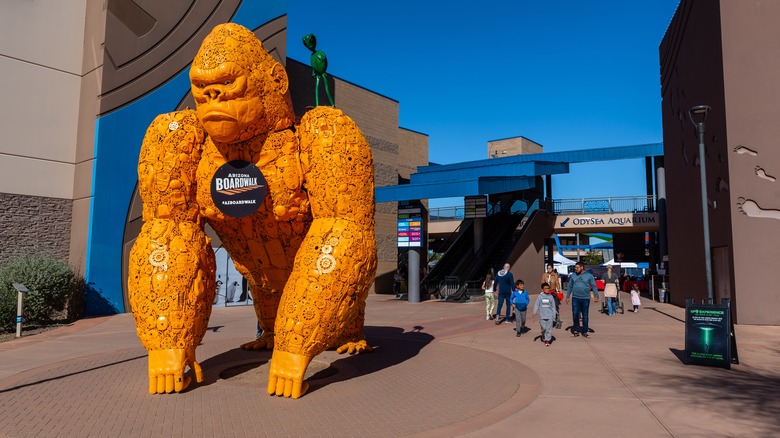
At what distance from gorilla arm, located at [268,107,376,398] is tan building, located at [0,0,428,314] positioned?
12.0 meters

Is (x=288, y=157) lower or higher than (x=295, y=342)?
higher

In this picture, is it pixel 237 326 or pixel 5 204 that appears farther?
pixel 5 204

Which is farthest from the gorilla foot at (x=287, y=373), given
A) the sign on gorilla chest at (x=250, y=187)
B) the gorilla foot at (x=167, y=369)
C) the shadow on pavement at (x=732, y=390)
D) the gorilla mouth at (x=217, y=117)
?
the shadow on pavement at (x=732, y=390)

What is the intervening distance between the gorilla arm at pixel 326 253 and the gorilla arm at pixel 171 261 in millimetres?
926

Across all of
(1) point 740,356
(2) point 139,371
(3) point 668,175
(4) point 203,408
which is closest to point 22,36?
(2) point 139,371

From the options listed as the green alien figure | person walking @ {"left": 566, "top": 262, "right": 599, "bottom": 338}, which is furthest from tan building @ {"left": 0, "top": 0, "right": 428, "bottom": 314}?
person walking @ {"left": 566, "top": 262, "right": 599, "bottom": 338}

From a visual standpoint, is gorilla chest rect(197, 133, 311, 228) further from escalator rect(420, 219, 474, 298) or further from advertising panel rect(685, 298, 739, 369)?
escalator rect(420, 219, 474, 298)

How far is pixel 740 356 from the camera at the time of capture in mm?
7727

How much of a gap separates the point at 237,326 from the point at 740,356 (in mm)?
10052

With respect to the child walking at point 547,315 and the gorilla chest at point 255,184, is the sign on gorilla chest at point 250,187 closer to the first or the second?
the gorilla chest at point 255,184

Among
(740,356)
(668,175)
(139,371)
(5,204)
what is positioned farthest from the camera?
(668,175)

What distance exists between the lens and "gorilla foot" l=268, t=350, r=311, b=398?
16.1ft

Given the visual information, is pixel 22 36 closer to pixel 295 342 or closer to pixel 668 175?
pixel 295 342

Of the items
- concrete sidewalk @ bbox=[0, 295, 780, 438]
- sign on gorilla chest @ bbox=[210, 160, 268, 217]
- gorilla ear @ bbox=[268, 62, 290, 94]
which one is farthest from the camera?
gorilla ear @ bbox=[268, 62, 290, 94]
